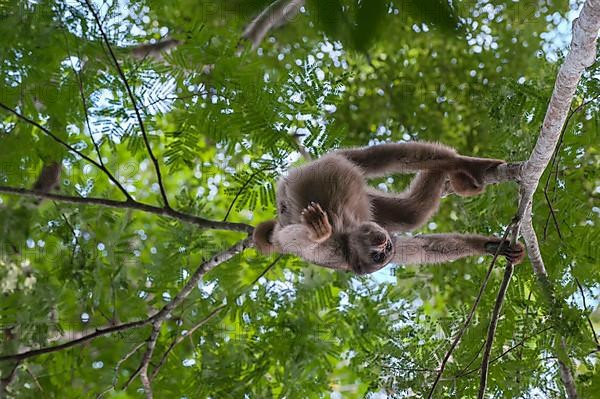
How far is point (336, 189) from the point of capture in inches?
201

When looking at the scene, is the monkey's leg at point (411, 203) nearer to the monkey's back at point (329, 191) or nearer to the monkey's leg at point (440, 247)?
the monkey's leg at point (440, 247)

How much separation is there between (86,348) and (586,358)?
16.3ft

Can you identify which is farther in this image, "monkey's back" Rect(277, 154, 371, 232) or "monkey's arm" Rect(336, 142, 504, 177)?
"monkey's back" Rect(277, 154, 371, 232)

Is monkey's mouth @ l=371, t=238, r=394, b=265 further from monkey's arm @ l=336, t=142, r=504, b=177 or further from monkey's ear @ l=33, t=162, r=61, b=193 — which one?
monkey's ear @ l=33, t=162, r=61, b=193

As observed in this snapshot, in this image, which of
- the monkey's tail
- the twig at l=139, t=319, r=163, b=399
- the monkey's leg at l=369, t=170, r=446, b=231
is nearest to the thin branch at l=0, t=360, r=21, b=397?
the twig at l=139, t=319, r=163, b=399

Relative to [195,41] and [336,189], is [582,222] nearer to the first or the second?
[336,189]

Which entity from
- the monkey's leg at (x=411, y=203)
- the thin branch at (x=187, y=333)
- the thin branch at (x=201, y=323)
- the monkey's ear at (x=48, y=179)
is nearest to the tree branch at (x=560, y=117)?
the monkey's leg at (x=411, y=203)

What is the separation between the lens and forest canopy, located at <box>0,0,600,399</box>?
4.87 meters

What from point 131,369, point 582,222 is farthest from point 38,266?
point 582,222

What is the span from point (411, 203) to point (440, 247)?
1.50 ft

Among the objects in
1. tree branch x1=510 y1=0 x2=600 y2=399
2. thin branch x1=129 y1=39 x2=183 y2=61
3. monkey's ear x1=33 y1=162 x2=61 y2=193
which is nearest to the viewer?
tree branch x1=510 y1=0 x2=600 y2=399

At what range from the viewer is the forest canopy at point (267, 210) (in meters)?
4.87

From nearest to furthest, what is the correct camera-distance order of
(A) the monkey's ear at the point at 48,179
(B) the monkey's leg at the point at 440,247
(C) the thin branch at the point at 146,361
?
(B) the monkey's leg at the point at 440,247 < (C) the thin branch at the point at 146,361 < (A) the monkey's ear at the point at 48,179

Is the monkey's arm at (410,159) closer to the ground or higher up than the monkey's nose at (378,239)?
higher up
